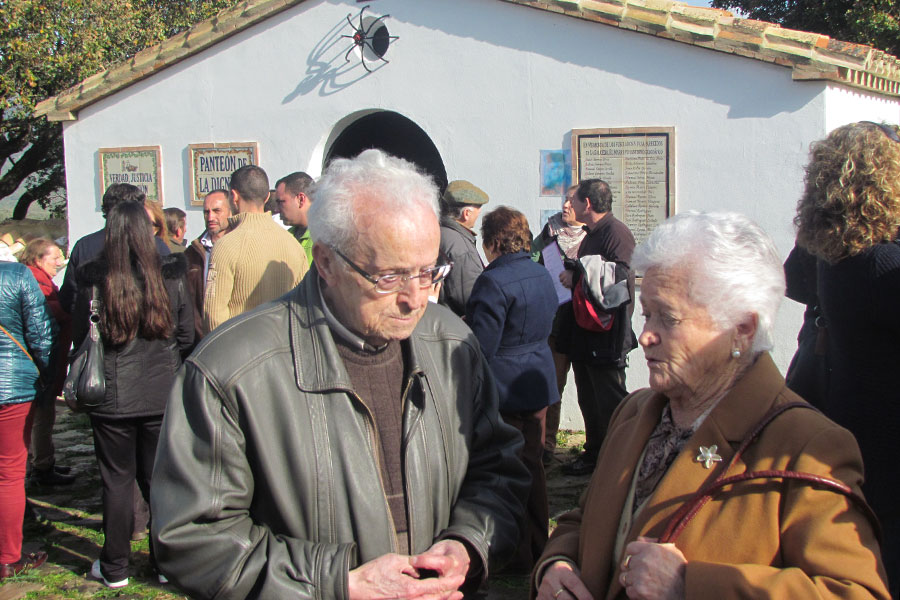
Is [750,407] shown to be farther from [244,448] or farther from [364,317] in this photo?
[244,448]

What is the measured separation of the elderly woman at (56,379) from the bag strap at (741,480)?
16.6 ft

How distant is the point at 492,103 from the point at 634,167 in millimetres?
1440

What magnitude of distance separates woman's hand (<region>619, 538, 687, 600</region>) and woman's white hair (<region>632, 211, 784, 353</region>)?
0.55 metres

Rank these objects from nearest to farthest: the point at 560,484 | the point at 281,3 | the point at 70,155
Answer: the point at 560,484
the point at 281,3
the point at 70,155

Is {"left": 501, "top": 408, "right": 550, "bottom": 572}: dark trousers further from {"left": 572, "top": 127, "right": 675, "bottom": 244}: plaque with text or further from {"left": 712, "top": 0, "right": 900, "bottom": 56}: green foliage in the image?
{"left": 712, "top": 0, "right": 900, "bottom": 56}: green foliage

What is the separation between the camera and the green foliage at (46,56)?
14148 mm

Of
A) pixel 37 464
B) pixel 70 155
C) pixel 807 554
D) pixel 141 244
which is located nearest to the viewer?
pixel 807 554

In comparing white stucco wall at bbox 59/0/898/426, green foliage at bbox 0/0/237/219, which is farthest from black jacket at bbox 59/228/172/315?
green foliage at bbox 0/0/237/219

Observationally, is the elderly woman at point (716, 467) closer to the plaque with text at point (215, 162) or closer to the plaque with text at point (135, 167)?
the plaque with text at point (215, 162)

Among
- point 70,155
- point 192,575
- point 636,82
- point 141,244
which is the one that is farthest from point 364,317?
point 70,155

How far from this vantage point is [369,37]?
7887mm

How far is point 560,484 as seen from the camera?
598 cm

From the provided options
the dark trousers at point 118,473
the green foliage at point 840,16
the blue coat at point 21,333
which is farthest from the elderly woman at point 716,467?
the green foliage at point 840,16

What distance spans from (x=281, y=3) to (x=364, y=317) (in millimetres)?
6744
